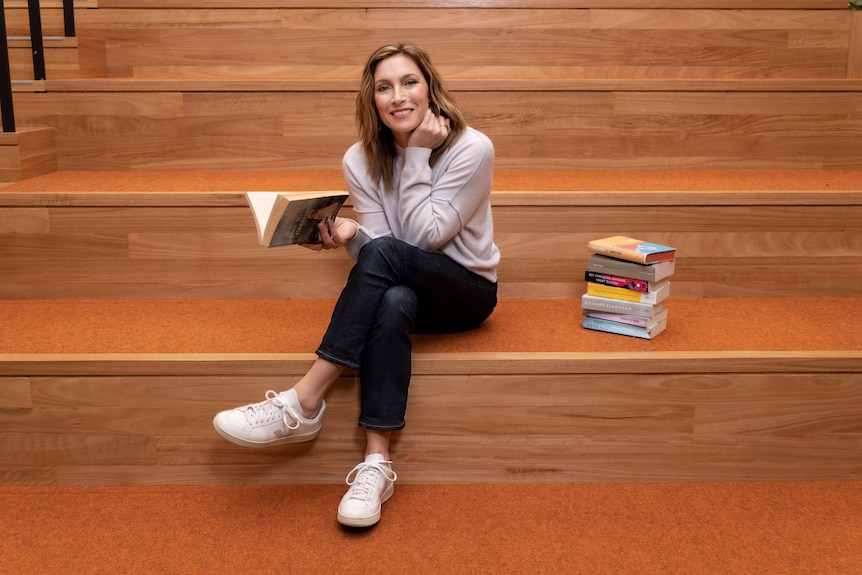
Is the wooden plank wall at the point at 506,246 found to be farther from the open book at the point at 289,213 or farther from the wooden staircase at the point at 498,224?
the open book at the point at 289,213

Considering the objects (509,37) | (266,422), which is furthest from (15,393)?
(509,37)

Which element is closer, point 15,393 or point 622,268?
point 15,393

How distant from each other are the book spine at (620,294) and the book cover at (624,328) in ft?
0.15

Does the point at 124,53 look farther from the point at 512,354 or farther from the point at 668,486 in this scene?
the point at 668,486

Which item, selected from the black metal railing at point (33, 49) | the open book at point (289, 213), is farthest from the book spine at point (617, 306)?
the black metal railing at point (33, 49)

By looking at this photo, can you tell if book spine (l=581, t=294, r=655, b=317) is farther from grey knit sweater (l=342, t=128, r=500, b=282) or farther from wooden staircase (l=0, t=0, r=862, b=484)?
grey knit sweater (l=342, t=128, r=500, b=282)

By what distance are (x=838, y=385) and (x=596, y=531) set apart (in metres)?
0.50

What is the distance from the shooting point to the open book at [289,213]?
4.09 ft

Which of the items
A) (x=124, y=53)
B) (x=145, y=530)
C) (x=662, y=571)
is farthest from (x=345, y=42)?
(x=662, y=571)

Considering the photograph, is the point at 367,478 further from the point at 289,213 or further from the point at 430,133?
the point at 430,133

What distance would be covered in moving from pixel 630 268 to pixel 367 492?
0.61 m

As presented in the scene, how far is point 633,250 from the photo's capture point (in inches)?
59.9

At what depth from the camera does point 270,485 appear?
1459mm

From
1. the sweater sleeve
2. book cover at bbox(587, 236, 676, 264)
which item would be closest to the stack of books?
book cover at bbox(587, 236, 676, 264)
